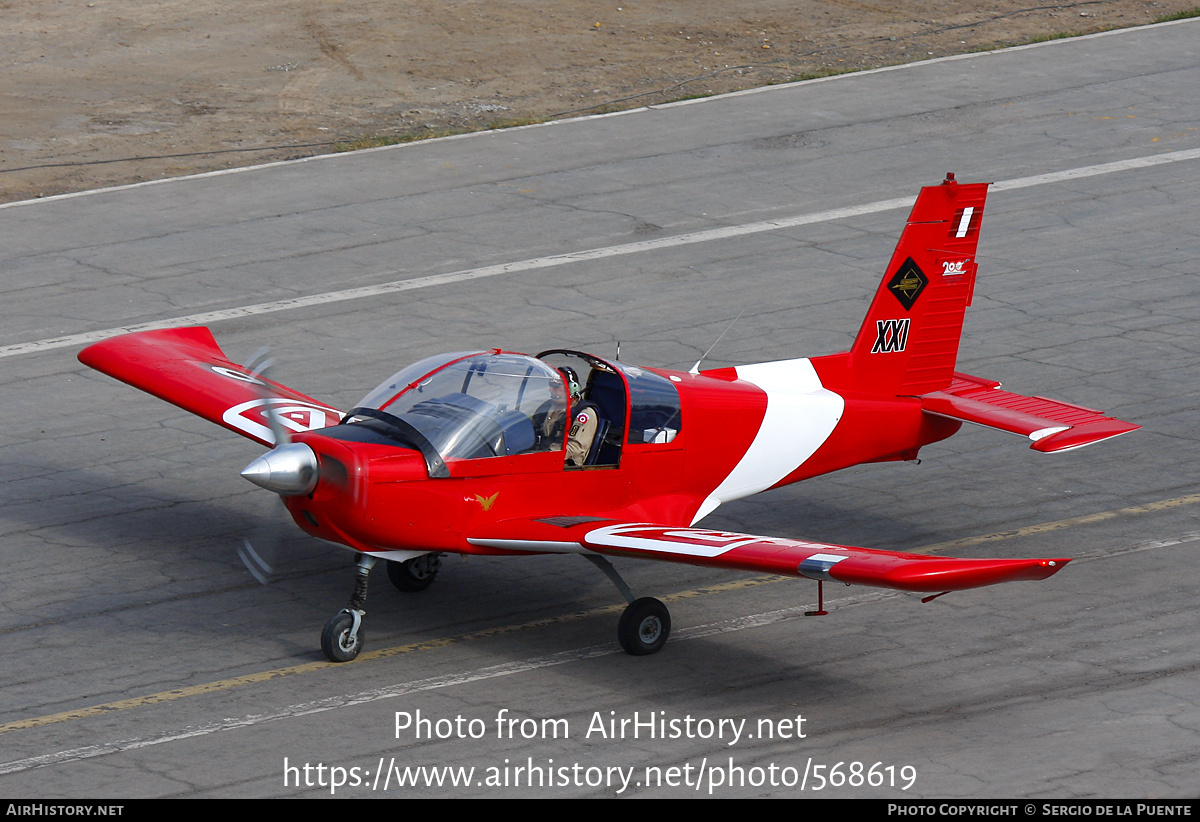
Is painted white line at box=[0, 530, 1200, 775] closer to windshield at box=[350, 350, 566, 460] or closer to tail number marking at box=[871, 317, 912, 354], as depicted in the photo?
windshield at box=[350, 350, 566, 460]

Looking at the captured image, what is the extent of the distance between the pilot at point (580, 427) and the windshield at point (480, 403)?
0.33 meters

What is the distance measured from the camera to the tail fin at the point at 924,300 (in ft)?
43.1

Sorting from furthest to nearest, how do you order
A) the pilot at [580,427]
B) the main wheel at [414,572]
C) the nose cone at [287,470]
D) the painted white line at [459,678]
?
the main wheel at [414,572] < the pilot at [580,427] < the nose cone at [287,470] < the painted white line at [459,678]

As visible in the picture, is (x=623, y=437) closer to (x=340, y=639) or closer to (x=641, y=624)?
(x=641, y=624)

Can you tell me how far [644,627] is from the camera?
11242mm

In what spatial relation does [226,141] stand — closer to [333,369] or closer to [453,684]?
[333,369]

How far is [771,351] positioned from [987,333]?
282cm

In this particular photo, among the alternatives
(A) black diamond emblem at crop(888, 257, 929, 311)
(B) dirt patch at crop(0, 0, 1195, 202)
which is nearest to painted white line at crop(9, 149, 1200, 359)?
(B) dirt patch at crop(0, 0, 1195, 202)

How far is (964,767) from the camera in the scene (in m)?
9.49

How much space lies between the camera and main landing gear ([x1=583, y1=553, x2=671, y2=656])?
11.2 metres

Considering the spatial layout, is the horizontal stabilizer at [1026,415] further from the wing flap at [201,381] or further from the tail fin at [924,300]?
the wing flap at [201,381]

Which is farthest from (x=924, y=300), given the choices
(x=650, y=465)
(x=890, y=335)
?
(x=650, y=465)

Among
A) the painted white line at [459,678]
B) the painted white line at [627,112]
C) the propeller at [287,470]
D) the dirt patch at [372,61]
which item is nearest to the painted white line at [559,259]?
the painted white line at [627,112]

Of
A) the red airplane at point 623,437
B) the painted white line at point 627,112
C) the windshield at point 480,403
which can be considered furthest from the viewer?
the painted white line at point 627,112
